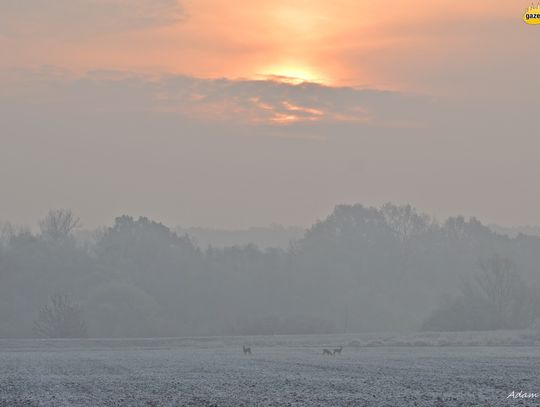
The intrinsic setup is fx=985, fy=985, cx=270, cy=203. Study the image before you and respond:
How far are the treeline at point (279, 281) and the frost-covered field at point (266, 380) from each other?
49.5 metres

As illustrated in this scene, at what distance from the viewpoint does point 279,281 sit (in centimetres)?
14988

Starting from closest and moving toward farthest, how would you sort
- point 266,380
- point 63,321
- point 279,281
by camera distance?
1. point 266,380
2. point 63,321
3. point 279,281

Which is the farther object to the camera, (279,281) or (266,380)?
(279,281)

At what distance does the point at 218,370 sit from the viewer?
48.3 metres

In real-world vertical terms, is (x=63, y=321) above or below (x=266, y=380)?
above

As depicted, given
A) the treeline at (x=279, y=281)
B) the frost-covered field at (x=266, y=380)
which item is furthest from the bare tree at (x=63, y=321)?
the frost-covered field at (x=266, y=380)

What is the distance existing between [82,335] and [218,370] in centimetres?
5941

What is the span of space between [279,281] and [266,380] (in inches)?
4313

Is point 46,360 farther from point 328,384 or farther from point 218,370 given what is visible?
point 328,384

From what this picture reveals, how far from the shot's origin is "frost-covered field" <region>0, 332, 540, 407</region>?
31.7 meters

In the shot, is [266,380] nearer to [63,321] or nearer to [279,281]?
[63,321]

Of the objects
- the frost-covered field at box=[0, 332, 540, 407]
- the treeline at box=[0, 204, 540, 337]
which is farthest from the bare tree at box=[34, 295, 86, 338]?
the frost-covered field at box=[0, 332, 540, 407]

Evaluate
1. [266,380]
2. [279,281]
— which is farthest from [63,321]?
[266,380]

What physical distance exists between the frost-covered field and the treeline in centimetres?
4952
